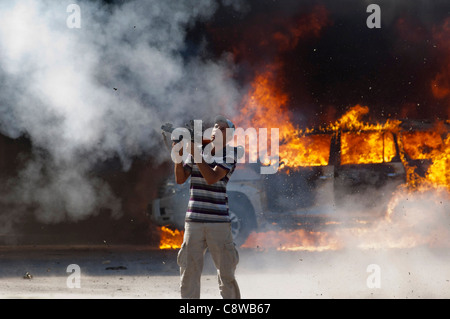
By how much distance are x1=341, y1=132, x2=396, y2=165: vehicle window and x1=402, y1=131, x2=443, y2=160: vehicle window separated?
0.78 feet

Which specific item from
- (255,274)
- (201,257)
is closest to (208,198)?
(201,257)

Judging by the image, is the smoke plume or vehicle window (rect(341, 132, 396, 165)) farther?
the smoke plume

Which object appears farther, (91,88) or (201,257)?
(91,88)

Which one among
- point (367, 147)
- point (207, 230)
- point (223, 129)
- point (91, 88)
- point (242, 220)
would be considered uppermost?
point (91, 88)

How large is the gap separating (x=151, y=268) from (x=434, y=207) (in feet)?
14.6

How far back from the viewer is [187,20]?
10797mm

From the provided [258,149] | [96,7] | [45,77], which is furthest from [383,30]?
[45,77]

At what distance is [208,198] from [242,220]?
476cm

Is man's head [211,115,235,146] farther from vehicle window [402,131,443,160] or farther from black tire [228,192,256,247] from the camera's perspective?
vehicle window [402,131,443,160]

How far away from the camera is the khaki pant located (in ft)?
13.8

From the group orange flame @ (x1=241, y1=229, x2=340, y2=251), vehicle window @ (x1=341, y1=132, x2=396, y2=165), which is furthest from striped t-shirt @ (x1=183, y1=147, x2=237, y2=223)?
vehicle window @ (x1=341, y1=132, x2=396, y2=165)

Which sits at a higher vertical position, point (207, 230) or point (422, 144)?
point (422, 144)

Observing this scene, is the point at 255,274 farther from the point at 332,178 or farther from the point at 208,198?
the point at 208,198

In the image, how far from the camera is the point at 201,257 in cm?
→ 424
